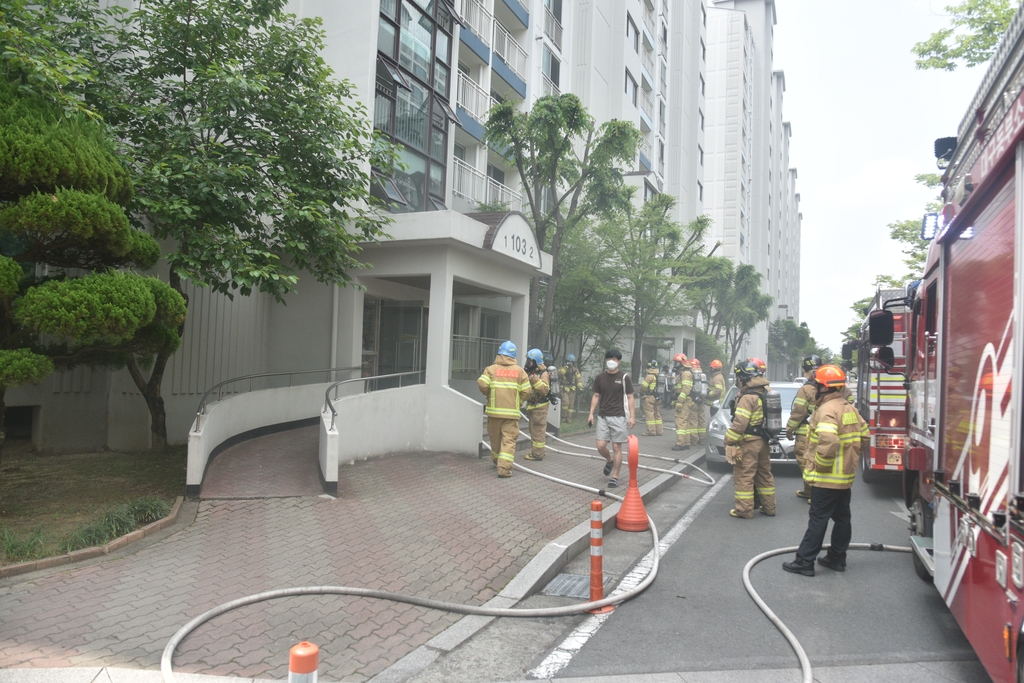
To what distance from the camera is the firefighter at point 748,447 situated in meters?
8.09

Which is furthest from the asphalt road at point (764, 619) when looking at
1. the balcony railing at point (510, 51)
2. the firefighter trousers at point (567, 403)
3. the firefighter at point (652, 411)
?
the balcony railing at point (510, 51)

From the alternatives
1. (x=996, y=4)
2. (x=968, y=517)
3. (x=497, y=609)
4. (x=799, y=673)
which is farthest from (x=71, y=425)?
(x=996, y=4)

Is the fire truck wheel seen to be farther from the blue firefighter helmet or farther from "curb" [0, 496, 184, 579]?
"curb" [0, 496, 184, 579]

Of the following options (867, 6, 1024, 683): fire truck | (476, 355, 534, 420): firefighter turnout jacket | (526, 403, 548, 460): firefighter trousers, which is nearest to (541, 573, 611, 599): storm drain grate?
(867, 6, 1024, 683): fire truck

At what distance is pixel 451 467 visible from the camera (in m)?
10.1

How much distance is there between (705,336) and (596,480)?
30.5 meters

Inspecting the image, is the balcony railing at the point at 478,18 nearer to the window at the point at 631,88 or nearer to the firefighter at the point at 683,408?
the firefighter at the point at 683,408

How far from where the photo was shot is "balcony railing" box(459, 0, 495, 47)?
1838cm

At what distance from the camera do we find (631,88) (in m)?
31.8

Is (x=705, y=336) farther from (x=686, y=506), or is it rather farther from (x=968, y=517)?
(x=968, y=517)

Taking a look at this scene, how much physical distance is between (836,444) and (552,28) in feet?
70.5

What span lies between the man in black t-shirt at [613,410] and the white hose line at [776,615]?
10.8ft

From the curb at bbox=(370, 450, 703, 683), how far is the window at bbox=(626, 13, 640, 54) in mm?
28105

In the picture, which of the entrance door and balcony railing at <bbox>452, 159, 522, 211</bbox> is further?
balcony railing at <bbox>452, 159, 522, 211</bbox>
